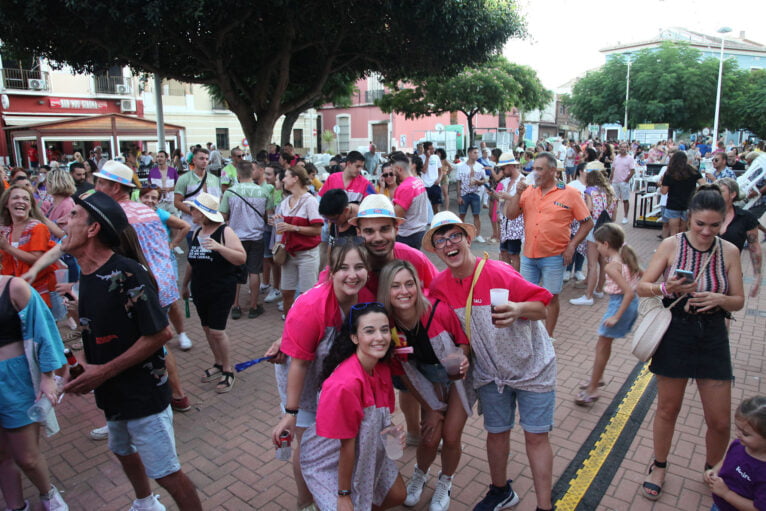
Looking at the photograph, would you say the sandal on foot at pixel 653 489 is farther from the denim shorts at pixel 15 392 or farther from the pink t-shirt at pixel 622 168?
the pink t-shirt at pixel 622 168

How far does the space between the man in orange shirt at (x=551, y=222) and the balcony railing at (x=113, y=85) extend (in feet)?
96.2

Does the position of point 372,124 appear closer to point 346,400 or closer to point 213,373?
point 213,373

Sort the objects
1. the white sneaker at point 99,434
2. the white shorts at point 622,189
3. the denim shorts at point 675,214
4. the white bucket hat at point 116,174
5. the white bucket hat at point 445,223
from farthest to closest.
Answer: the white shorts at point 622,189, the denim shorts at point 675,214, the white bucket hat at point 116,174, the white sneaker at point 99,434, the white bucket hat at point 445,223

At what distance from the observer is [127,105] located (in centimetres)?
2884

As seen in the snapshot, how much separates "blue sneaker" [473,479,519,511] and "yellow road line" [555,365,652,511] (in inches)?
12.8

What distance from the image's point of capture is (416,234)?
672cm

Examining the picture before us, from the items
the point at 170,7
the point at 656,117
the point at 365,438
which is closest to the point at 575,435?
the point at 365,438

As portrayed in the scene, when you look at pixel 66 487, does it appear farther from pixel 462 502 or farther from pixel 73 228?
pixel 462 502

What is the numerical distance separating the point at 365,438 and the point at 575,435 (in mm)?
2231

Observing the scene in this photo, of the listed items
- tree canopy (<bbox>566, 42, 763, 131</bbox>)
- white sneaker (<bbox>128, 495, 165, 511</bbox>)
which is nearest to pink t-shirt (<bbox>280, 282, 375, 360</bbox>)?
white sneaker (<bbox>128, 495, 165, 511</bbox>)

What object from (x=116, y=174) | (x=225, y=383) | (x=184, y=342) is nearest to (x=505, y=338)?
(x=225, y=383)

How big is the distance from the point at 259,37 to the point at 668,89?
107 feet

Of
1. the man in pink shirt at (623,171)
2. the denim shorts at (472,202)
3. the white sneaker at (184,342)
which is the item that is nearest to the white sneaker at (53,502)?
the white sneaker at (184,342)

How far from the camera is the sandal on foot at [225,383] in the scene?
15.7 ft
